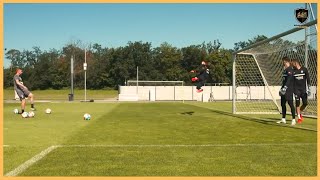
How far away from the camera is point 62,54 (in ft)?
308

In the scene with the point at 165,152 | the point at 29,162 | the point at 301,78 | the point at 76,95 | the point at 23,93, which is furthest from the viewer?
the point at 76,95

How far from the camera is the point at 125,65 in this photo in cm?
8575

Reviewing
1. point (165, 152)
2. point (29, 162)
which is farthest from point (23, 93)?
point (165, 152)

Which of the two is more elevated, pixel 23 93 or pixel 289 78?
pixel 289 78

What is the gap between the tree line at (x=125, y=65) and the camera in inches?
3285

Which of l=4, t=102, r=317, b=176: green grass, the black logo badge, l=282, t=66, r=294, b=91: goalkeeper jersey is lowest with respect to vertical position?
l=4, t=102, r=317, b=176: green grass

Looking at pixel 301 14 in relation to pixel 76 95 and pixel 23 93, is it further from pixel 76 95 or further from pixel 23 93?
pixel 76 95

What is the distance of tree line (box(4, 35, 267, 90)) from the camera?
8344 cm

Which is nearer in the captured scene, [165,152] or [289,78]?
[165,152]

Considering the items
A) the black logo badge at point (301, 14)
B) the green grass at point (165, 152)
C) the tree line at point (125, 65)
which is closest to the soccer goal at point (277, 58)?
the black logo badge at point (301, 14)

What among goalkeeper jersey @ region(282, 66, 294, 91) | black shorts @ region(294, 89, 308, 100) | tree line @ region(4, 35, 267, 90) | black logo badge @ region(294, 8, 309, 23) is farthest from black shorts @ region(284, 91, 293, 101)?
tree line @ region(4, 35, 267, 90)

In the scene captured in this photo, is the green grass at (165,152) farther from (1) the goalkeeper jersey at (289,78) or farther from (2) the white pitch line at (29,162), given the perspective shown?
(1) the goalkeeper jersey at (289,78)

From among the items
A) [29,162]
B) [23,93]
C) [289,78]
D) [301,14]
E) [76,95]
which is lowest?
[76,95]

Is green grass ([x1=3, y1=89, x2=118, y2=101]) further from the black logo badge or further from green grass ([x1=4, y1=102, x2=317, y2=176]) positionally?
green grass ([x1=4, y1=102, x2=317, y2=176])
